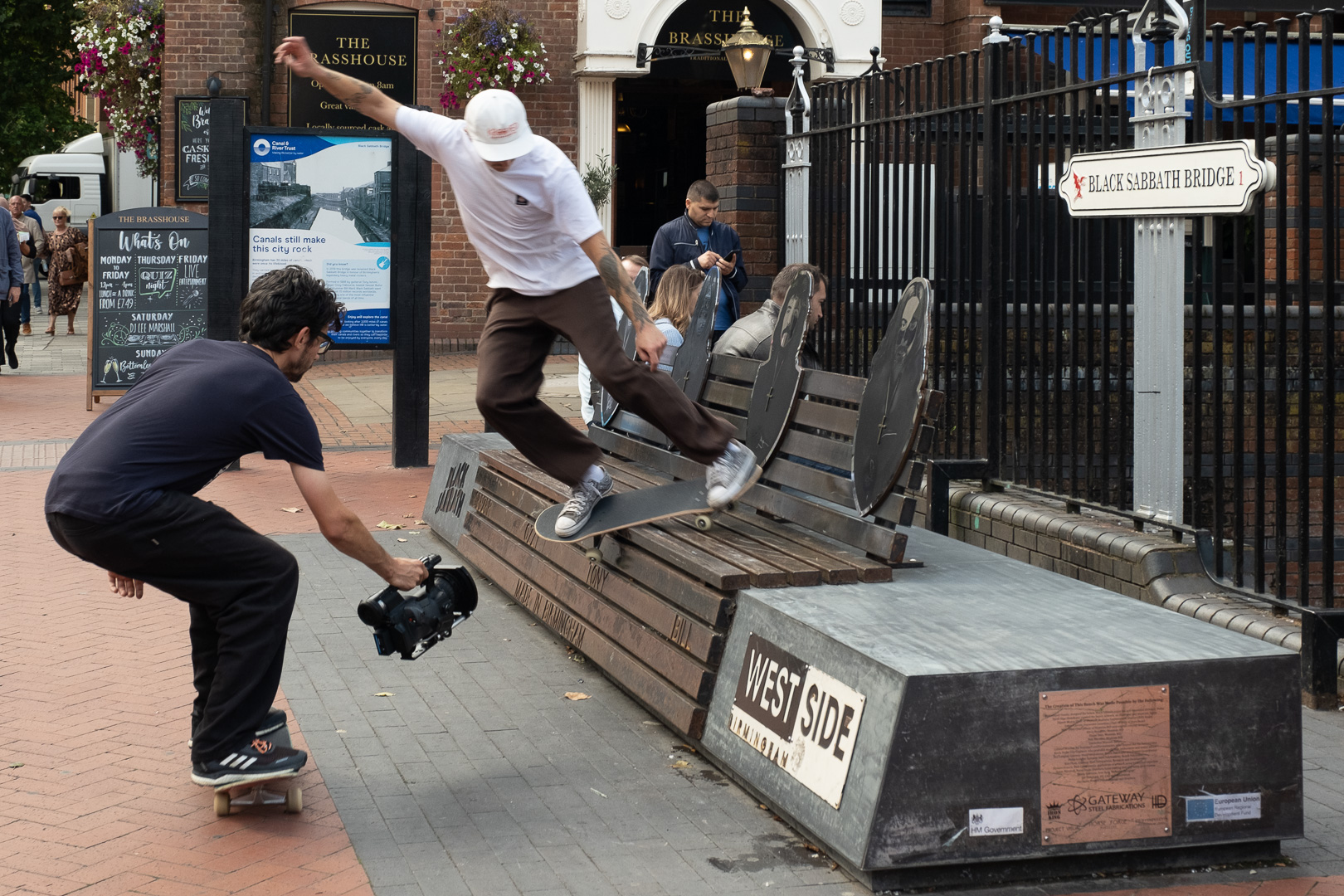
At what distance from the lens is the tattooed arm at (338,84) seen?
5.14m

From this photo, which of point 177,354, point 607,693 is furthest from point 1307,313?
point 177,354

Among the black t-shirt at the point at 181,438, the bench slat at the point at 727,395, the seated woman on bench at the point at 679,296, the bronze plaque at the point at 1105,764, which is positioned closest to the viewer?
the bronze plaque at the point at 1105,764

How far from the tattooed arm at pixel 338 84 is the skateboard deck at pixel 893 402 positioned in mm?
1867

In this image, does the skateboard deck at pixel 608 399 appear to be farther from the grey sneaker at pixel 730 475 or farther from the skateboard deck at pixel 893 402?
the skateboard deck at pixel 893 402

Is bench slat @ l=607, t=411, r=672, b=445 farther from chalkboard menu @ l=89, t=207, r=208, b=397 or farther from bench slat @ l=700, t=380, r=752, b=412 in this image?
chalkboard menu @ l=89, t=207, r=208, b=397

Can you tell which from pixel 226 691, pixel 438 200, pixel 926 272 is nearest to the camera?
pixel 226 691

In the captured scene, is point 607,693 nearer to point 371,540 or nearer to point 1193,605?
point 371,540

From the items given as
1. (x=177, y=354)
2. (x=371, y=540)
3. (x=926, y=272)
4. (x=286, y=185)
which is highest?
(x=286, y=185)

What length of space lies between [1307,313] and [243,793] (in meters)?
3.96

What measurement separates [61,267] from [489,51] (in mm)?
7815

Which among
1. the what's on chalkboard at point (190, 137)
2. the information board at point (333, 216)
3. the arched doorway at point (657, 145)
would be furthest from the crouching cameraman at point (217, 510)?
the arched doorway at point (657, 145)

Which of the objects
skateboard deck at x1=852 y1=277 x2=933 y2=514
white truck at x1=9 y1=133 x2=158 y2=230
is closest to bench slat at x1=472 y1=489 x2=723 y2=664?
skateboard deck at x1=852 y1=277 x2=933 y2=514

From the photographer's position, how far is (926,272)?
7.91 meters

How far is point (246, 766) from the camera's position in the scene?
4.16m
